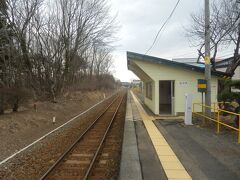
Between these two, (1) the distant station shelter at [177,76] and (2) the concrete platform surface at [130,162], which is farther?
(1) the distant station shelter at [177,76]

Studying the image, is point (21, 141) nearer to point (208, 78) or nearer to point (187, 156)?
point (187, 156)

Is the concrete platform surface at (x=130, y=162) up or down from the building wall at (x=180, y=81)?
down

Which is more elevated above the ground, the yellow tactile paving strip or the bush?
the bush

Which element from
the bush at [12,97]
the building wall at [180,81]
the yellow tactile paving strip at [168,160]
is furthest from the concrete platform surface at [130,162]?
the building wall at [180,81]

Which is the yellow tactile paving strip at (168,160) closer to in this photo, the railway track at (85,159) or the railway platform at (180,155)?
the railway platform at (180,155)

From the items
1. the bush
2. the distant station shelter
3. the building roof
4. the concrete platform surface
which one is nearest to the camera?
the concrete platform surface

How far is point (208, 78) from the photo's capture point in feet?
47.1

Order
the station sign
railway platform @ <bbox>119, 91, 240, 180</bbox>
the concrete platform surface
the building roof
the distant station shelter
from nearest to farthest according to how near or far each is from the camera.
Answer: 1. the concrete platform surface
2. railway platform @ <bbox>119, 91, 240, 180</bbox>
3. the station sign
4. the building roof
5. the distant station shelter

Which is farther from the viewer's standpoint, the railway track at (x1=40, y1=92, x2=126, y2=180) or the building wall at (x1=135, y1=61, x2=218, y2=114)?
the building wall at (x1=135, y1=61, x2=218, y2=114)

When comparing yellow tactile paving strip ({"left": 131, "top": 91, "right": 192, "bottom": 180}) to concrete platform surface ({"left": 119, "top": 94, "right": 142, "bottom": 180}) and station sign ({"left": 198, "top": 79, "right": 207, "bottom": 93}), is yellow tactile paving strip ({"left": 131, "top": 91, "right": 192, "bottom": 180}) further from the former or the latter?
station sign ({"left": 198, "top": 79, "right": 207, "bottom": 93})

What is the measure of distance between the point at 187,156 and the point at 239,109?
5.41m

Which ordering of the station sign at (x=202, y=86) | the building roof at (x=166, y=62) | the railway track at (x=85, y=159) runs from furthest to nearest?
1. the building roof at (x=166, y=62)
2. the station sign at (x=202, y=86)
3. the railway track at (x=85, y=159)

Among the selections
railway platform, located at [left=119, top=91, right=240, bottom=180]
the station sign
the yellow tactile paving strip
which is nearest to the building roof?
the station sign


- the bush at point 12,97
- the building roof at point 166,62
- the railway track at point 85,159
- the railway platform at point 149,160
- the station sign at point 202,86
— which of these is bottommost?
the railway track at point 85,159
